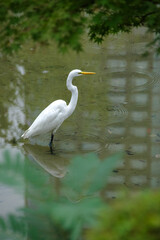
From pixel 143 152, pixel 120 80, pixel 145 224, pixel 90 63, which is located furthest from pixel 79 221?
pixel 90 63

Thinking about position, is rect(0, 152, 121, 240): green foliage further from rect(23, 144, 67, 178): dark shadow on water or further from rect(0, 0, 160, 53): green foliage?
rect(23, 144, 67, 178): dark shadow on water

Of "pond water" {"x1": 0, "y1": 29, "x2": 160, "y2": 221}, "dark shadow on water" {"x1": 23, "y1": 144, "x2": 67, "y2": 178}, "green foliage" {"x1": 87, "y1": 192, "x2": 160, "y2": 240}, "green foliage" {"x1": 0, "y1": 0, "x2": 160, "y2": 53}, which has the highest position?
"green foliage" {"x1": 0, "y1": 0, "x2": 160, "y2": 53}

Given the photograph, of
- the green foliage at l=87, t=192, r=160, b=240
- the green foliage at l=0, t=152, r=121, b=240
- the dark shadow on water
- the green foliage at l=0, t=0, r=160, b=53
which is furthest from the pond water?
the green foliage at l=87, t=192, r=160, b=240

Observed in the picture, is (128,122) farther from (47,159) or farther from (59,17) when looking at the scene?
(59,17)

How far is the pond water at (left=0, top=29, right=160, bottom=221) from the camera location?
18.6ft

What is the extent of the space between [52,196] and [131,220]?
14.2 inches

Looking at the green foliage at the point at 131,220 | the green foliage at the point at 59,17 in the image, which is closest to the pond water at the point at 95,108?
the green foliage at the point at 59,17

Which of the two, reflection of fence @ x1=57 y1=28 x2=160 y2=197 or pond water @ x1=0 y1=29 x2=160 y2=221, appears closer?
reflection of fence @ x1=57 y1=28 x2=160 y2=197

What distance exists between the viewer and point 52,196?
6.00 ft

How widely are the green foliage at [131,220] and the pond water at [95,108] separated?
10.4 ft

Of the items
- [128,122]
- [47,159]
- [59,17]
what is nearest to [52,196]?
[59,17]

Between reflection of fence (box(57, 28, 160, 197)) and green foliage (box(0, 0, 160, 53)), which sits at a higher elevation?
green foliage (box(0, 0, 160, 53))

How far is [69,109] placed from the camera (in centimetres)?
618

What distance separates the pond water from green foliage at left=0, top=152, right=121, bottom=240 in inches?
114
